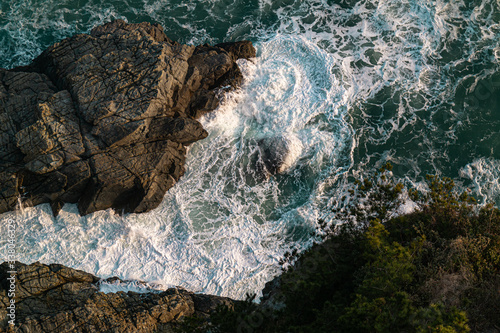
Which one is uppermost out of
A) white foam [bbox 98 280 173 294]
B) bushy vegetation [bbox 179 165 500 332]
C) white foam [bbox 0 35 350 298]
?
bushy vegetation [bbox 179 165 500 332]

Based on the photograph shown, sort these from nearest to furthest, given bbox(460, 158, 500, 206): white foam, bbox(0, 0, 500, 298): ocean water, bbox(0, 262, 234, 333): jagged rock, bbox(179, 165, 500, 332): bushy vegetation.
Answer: bbox(179, 165, 500, 332): bushy vegetation
bbox(0, 262, 234, 333): jagged rock
bbox(0, 0, 500, 298): ocean water
bbox(460, 158, 500, 206): white foam

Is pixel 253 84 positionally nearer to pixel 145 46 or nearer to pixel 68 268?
pixel 145 46

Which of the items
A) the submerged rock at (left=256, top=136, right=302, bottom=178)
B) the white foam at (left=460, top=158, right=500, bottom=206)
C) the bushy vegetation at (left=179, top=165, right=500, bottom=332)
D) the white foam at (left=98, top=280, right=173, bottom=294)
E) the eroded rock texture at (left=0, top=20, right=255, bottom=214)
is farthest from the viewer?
the submerged rock at (left=256, top=136, right=302, bottom=178)

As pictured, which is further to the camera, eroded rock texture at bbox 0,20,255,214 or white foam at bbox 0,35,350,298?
eroded rock texture at bbox 0,20,255,214

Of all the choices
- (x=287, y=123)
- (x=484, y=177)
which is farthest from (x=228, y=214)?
(x=484, y=177)

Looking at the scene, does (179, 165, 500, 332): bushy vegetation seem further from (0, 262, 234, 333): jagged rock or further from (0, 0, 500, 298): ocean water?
(0, 0, 500, 298): ocean water

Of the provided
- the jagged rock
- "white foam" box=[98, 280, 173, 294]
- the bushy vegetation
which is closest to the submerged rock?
the bushy vegetation
